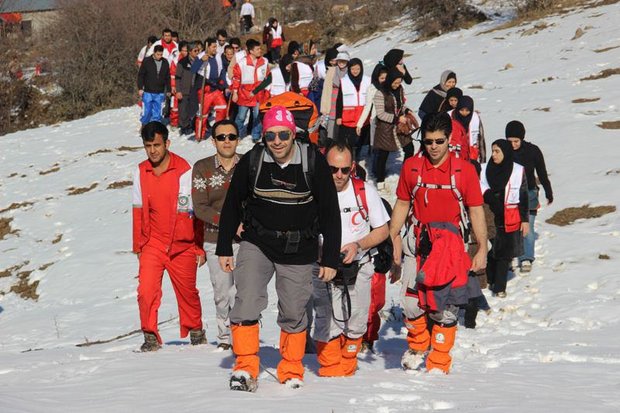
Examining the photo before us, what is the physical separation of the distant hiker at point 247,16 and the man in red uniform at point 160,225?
83.7 ft

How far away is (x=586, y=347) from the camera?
327 inches

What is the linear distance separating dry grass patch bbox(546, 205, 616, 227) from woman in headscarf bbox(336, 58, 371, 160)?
3166 millimetres

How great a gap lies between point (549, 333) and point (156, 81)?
13.3 m

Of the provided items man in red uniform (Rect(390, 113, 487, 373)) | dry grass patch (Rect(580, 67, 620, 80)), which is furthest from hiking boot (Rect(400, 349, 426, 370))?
dry grass patch (Rect(580, 67, 620, 80))

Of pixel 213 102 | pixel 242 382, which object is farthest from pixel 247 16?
pixel 242 382

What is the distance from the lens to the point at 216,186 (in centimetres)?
743

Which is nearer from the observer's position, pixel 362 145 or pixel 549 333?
pixel 549 333

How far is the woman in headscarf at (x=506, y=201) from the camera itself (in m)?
10.1

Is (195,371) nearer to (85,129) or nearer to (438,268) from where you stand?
(438,268)

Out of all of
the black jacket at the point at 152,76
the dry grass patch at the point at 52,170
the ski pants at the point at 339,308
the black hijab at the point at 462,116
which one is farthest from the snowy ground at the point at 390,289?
the black hijab at the point at 462,116

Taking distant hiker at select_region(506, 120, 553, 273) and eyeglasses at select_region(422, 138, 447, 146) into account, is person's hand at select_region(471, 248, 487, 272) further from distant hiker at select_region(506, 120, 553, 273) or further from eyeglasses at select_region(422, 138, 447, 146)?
distant hiker at select_region(506, 120, 553, 273)

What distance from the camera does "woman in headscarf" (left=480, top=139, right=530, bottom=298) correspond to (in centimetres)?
1012

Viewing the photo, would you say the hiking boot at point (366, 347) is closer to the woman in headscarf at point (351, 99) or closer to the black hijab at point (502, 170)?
the black hijab at point (502, 170)

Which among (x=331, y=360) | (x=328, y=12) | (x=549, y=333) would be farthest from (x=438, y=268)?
(x=328, y=12)
